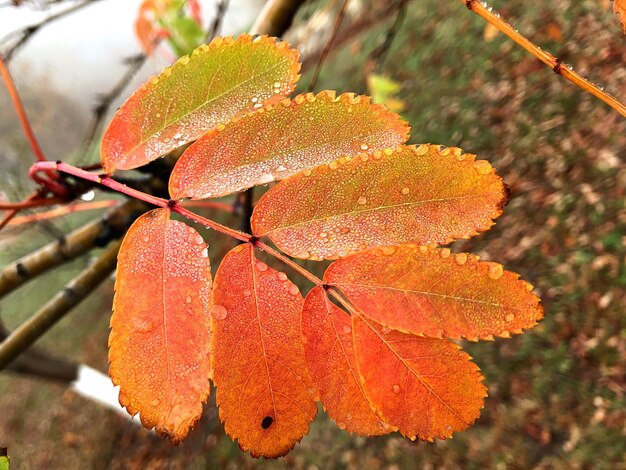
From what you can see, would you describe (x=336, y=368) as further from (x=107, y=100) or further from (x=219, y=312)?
(x=107, y=100)

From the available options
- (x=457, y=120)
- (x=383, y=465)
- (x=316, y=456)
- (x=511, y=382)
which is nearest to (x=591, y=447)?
(x=511, y=382)

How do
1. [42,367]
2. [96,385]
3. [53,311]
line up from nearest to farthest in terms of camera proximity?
[53,311]
[42,367]
[96,385]

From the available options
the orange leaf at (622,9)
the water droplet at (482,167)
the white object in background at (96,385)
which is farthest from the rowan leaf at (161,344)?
the white object in background at (96,385)

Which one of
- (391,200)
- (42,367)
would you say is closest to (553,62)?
(391,200)

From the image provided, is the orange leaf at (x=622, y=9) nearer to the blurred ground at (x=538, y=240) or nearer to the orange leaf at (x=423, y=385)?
the orange leaf at (x=423, y=385)

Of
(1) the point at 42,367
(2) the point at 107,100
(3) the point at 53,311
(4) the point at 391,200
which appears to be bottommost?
(1) the point at 42,367

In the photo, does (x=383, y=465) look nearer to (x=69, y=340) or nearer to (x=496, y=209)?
(x=496, y=209)

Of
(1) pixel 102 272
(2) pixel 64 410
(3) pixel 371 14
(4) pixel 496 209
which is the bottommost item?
(2) pixel 64 410

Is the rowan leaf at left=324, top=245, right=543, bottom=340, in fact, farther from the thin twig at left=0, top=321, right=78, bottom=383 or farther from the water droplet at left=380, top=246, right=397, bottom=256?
the thin twig at left=0, top=321, right=78, bottom=383
